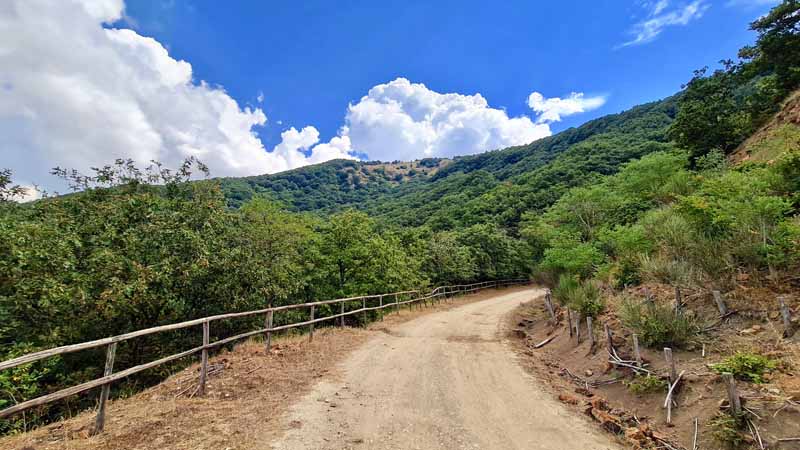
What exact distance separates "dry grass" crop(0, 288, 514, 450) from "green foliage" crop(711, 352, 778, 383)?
584cm

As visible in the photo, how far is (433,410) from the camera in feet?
17.3

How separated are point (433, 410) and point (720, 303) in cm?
535

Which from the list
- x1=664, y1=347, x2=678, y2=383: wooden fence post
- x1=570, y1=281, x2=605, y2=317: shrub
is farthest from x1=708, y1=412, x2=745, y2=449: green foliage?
x1=570, y1=281, x2=605, y2=317: shrub

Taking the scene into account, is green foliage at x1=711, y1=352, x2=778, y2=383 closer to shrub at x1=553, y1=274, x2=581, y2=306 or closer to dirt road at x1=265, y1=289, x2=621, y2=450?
dirt road at x1=265, y1=289, x2=621, y2=450

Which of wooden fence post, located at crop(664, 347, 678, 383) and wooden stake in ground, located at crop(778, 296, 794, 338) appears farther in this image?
wooden fence post, located at crop(664, 347, 678, 383)

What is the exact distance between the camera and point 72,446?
11.9 ft

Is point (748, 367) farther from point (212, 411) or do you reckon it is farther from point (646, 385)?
point (212, 411)

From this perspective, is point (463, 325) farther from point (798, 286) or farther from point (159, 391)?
point (159, 391)

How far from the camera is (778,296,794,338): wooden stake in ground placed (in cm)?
502

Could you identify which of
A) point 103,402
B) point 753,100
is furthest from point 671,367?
point 753,100

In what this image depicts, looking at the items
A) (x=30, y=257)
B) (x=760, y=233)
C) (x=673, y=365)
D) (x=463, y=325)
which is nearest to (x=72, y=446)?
(x=30, y=257)

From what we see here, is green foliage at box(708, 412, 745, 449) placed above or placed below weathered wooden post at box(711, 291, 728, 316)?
below

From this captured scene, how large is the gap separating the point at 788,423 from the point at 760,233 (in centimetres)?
421

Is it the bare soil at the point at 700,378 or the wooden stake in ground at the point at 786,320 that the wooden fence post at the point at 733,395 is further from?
the wooden stake in ground at the point at 786,320
